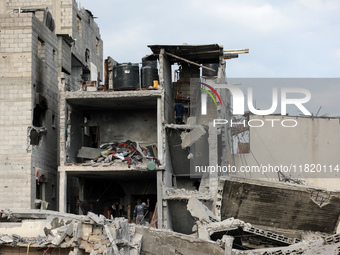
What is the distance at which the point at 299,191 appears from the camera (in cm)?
2239

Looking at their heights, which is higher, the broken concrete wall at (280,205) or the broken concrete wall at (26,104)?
the broken concrete wall at (26,104)

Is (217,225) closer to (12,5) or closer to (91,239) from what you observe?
(91,239)

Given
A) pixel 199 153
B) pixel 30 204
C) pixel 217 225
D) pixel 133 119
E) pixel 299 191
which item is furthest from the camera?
pixel 133 119

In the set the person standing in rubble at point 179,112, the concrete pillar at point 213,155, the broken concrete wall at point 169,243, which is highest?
the person standing in rubble at point 179,112

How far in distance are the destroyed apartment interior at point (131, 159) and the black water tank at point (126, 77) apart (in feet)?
0.16

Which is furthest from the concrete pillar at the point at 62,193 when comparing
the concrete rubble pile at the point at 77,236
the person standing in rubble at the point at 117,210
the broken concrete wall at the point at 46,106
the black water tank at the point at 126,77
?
the concrete rubble pile at the point at 77,236

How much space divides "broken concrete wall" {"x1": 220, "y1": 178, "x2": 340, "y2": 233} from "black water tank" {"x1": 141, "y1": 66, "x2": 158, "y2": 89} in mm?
7990

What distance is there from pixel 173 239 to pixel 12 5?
74.4 ft

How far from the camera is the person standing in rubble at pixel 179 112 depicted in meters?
30.5

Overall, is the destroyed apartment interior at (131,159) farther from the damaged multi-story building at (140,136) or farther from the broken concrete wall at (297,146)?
the broken concrete wall at (297,146)

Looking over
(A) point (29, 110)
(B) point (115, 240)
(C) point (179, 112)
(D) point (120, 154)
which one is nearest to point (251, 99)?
(C) point (179, 112)

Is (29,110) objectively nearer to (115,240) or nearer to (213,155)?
(213,155)

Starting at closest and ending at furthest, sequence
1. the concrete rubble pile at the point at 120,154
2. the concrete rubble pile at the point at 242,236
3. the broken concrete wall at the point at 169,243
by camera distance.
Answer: the concrete rubble pile at the point at 242,236 → the broken concrete wall at the point at 169,243 → the concrete rubble pile at the point at 120,154

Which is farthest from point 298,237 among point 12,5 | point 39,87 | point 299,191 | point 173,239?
point 12,5
